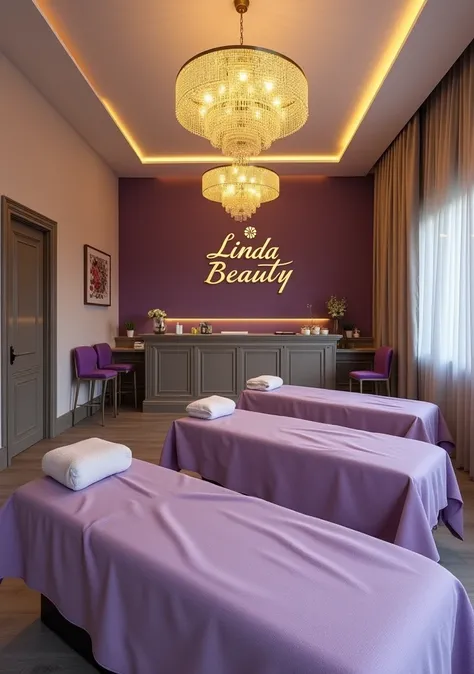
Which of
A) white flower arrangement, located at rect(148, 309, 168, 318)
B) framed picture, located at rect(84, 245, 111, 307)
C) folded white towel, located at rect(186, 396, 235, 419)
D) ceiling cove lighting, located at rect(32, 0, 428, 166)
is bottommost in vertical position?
folded white towel, located at rect(186, 396, 235, 419)

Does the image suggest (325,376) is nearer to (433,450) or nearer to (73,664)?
(433,450)

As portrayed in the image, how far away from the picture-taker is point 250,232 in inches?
269

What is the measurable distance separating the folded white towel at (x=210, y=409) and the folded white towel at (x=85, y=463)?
42.9 inches

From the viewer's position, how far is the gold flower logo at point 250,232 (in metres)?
6.83

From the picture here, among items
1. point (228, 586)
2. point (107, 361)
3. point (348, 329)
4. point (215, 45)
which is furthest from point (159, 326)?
point (228, 586)

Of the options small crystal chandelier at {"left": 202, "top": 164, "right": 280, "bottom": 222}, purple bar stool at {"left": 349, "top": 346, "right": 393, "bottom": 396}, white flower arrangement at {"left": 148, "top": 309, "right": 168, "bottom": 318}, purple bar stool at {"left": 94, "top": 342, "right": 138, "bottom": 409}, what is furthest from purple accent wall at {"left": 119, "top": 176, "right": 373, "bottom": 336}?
small crystal chandelier at {"left": 202, "top": 164, "right": 280, "bottom": 222}

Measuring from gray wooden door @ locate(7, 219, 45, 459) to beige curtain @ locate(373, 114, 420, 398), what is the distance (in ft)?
13.9

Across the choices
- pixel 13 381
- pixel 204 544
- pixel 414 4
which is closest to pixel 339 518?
pixel 204 544

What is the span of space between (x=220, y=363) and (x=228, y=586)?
4955 millimetres

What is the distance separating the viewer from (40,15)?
3.15 metres

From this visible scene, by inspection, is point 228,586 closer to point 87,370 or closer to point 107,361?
point 87,370

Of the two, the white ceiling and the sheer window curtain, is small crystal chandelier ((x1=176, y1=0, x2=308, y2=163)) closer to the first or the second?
the white ceiling

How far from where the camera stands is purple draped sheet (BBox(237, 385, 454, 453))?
314cm

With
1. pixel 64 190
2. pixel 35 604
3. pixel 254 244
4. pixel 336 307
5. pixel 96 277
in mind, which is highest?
pixel 64 190
